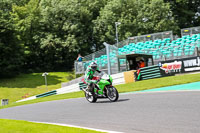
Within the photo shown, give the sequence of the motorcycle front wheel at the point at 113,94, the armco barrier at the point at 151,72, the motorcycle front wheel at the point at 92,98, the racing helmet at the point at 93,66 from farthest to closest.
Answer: the armco barrier at the point at 151,72, the motorcycle front wheel at the point at 92,98, the racing helmet at the point at 93,66, the motorcycle front wheel at the point at 113,94

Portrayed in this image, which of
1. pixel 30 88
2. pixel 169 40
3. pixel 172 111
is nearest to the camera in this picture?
pixel 172 111

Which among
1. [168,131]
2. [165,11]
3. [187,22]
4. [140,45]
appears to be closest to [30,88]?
[140,45]

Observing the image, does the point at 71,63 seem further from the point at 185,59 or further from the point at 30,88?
the point at 185,59

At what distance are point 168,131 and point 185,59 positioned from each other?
15.7m

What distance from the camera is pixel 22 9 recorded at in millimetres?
52094

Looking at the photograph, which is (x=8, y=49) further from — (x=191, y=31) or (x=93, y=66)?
(x=93, y=66)

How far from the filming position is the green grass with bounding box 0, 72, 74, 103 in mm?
32688

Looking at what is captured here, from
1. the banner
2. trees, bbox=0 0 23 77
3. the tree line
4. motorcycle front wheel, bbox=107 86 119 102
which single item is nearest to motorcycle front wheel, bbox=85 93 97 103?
motorcycle front wheel, bbox=107 86 119 102

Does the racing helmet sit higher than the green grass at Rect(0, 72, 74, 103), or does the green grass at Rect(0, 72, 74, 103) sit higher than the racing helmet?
the racing helmet

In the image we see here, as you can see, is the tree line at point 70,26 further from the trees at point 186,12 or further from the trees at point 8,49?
the trees at point 186,12

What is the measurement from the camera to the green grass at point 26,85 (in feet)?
107

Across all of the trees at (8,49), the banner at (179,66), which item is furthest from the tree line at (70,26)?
the banner at (179,66)

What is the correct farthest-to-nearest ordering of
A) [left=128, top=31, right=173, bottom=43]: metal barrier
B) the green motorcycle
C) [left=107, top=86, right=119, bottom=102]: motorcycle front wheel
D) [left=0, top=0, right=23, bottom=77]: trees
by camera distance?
[left=0, top=0, right=23, bottom=77]: trees < [left=128, top=31, right=173, bottom=43]: metal barrier < [left=107, top=86, right=119, bottom=102]: motorcycle front wheel < the green motorcycle

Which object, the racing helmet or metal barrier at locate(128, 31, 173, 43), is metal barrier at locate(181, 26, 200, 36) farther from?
the racing helmet
